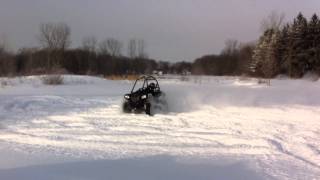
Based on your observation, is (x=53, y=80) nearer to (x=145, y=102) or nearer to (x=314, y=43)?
(x=145, y=102)

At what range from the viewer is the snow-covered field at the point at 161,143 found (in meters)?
8.54

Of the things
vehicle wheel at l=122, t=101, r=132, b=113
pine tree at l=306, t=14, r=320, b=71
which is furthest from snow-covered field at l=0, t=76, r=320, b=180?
pine tree at l=306, t=14, r=320, b=71

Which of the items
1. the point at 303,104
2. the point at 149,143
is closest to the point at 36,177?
the point at 149,143

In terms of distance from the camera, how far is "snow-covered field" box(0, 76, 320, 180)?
8.54m

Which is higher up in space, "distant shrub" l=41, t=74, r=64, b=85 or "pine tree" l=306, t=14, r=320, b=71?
"pine tree" l=306, t=14, r=320, b=71

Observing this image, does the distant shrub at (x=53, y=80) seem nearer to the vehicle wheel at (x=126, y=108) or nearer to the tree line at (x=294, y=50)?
the vehicle wheel at (x=126, y=108)

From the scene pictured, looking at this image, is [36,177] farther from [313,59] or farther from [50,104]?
[313,59]

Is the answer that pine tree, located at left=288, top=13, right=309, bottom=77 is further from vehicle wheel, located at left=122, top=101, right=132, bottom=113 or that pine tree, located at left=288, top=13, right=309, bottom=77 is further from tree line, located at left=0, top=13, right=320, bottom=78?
vehicle wheel, located at left=122, top=101, right=132, bottom=113

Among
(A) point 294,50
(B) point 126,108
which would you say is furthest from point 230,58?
(B) point 126,108

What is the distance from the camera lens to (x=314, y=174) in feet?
28.0

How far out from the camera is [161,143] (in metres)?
11.5

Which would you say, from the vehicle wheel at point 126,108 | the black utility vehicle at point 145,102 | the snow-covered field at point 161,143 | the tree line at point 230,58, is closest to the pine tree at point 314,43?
A: the tree line at point 230,58

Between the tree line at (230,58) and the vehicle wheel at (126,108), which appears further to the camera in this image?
the tree line at (230,58)

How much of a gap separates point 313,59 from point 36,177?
67.5 meters
